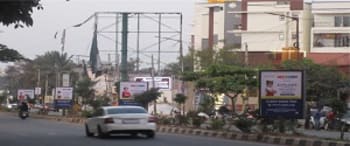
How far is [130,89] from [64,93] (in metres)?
12.8

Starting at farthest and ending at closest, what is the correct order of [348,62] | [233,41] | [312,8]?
[233,41], [312,8], [348,62]

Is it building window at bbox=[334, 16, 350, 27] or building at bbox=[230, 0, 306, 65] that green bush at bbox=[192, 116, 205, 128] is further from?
building at bbox=[230, 0, 306, 65]

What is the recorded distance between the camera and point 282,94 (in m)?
29.2

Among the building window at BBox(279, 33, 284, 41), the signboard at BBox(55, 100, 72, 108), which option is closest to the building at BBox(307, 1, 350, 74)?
the building window at BBox(279, 33, 284, 41)

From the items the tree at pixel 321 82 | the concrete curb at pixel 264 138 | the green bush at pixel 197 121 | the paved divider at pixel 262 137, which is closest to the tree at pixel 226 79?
the tree at pixel 321 82

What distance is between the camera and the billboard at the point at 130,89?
169 ft

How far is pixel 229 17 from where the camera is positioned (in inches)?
3991

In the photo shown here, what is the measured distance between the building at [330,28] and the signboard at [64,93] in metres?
28.7

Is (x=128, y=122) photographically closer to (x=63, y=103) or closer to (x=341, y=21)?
(x=63, y=103)

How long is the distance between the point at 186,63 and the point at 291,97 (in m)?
60.7

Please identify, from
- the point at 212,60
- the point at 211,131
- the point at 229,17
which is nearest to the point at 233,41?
the point at 229,17

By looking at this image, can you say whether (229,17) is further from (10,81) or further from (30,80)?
(10,81)

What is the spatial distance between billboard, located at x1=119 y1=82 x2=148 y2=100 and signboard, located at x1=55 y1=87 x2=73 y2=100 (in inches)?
465

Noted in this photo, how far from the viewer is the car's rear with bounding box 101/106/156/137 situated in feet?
92.8
